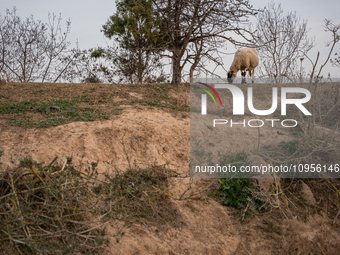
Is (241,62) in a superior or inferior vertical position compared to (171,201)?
superior

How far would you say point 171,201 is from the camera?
4074 millimetres

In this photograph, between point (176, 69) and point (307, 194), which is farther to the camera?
point (176, 69)

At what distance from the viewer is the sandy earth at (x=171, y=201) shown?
140 inches

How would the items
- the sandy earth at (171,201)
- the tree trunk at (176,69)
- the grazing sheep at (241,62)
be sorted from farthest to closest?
1. the grazing sheep at (241,62)
2. the tree trunk at (176,69)
3. the sandy earth at (171,201)

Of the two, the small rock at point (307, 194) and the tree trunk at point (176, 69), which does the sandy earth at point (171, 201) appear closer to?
the small rock at point (307, 194)

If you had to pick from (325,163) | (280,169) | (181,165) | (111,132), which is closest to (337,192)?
(325,163)

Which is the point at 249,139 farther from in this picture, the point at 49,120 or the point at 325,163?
the point at 49,120

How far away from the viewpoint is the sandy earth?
3.55 m

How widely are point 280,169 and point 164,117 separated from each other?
7.98 ft

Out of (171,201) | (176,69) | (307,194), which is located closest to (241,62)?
(176,69)

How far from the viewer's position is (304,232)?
4.09 meters

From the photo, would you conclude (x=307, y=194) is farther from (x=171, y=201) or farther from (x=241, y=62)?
(x=241, y=62)

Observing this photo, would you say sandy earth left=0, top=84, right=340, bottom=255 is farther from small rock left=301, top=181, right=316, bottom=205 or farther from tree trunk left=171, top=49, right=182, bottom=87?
tree trunk left=171, top=49, right=182, bottom=87

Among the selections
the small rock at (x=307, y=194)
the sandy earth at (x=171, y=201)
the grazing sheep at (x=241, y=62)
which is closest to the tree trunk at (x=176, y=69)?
the grazing sheep at (x=241, y=62)
